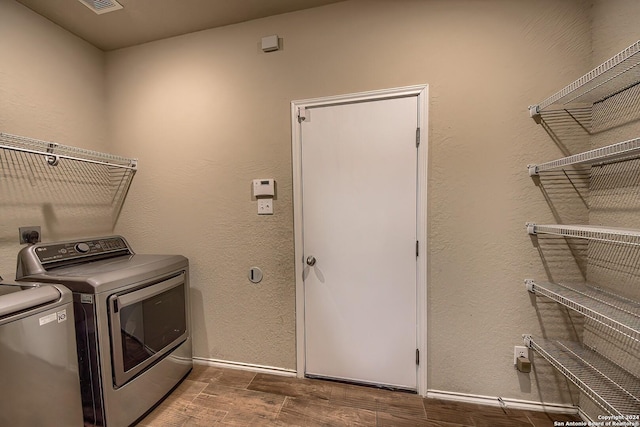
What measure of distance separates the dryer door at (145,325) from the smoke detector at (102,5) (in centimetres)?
192

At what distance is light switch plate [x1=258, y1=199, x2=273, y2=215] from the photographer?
6.20 feet

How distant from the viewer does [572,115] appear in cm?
148

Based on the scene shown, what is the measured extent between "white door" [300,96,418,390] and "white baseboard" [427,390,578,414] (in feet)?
0.74

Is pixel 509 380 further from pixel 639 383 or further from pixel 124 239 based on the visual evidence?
pixel 124 239

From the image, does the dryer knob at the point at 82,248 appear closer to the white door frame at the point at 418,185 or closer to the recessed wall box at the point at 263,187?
the recessed wall box at the point at 263,187

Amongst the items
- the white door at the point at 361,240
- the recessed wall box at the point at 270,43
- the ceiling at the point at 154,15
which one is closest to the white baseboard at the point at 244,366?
the white door at the point at 361,240

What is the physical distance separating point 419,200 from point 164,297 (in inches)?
75.1

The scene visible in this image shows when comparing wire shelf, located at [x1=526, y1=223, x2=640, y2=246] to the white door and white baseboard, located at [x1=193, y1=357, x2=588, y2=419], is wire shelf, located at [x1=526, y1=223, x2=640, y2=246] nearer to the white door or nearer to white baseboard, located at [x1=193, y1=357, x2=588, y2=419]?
the white door

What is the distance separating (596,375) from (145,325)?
8.45 feet

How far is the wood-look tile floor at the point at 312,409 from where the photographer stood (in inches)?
58.8

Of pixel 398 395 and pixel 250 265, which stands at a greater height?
pixel 250 265

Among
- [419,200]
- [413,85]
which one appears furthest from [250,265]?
[413,85]

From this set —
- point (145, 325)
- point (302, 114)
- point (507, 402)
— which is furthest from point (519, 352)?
point (145, 325)

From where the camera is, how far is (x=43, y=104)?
1.77 meters
